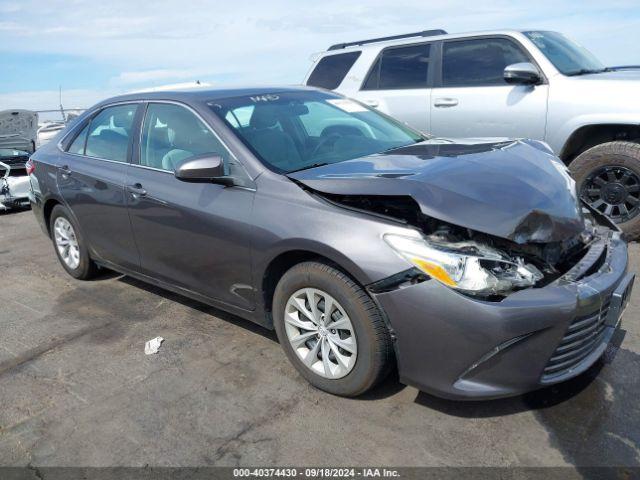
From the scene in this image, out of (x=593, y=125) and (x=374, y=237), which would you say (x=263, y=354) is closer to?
(x=374, y=237)

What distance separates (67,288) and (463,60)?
4.70 meters

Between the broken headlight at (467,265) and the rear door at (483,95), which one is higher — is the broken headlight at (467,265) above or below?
below

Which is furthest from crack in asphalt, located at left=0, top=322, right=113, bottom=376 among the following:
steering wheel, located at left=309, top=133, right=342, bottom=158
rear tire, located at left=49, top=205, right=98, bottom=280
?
steering wheel, located at left=309, top=133, right=342, bottom=158

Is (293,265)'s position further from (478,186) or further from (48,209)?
(48,209)

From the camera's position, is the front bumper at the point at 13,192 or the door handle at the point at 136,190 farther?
the front bumper at the point at 13,192

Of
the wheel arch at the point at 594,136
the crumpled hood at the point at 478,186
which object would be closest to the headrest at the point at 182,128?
the crumpled hood at the point at 478,186

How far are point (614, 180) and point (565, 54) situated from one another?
160 centimetres

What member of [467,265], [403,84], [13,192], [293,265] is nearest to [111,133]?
[293,265]

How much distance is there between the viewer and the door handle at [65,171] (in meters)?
4.62

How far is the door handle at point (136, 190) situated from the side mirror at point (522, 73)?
3.63 m

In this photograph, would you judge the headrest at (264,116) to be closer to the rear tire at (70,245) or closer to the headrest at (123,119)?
the headrest at (123,119)

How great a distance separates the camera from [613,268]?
109 inches

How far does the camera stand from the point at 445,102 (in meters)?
6.10

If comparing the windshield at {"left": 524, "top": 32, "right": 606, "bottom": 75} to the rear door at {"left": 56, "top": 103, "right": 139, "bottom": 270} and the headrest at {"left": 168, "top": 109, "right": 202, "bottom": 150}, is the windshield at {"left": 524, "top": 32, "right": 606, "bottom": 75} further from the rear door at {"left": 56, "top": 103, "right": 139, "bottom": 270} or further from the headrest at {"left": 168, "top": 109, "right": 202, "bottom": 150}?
the rear door at {"left": 56, "top": 103, "right": 139, "bottom": 270}
